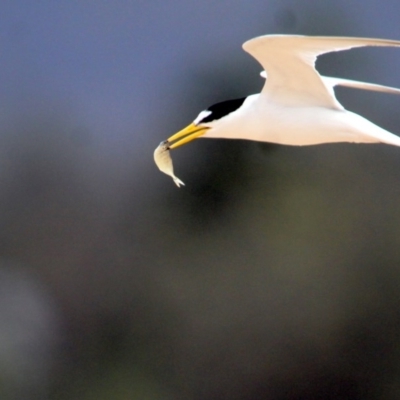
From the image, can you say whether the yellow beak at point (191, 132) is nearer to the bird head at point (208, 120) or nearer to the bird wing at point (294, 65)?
the bird head at point (208, 120)

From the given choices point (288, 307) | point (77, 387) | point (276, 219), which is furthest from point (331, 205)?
point (77, 387)

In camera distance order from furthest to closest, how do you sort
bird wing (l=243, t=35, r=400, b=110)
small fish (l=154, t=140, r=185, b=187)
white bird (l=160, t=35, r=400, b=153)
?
1. small fish (l=154, t=140, r=185, b=187)
2. white bird (l=160, t=35, r=400, b=153)
3. bird wing (l=243, t=35, r=400, b=110)

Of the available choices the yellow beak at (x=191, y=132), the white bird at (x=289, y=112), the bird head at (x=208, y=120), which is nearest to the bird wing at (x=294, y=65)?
the white bird at (x=289, y=112)

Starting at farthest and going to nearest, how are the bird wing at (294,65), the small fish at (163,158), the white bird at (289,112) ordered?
the small fish at (163,158) < the white bird at (289,112) < the bird wing at (294,65)

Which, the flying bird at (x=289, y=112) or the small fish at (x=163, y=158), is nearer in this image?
the flying bird at (x=289, y=112)

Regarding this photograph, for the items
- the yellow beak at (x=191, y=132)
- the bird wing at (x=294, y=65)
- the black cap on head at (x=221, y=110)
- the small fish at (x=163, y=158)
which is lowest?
the small fish at (x=163, y=158)

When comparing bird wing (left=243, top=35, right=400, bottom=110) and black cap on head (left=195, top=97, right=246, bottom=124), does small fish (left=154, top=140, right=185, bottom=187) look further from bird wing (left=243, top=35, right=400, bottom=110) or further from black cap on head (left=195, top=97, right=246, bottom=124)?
bird wing (left=243, top=35, right=400, bottom=110)

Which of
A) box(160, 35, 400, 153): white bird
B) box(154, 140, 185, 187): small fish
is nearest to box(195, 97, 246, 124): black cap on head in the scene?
box(160, 35, 400, 153): white bird
